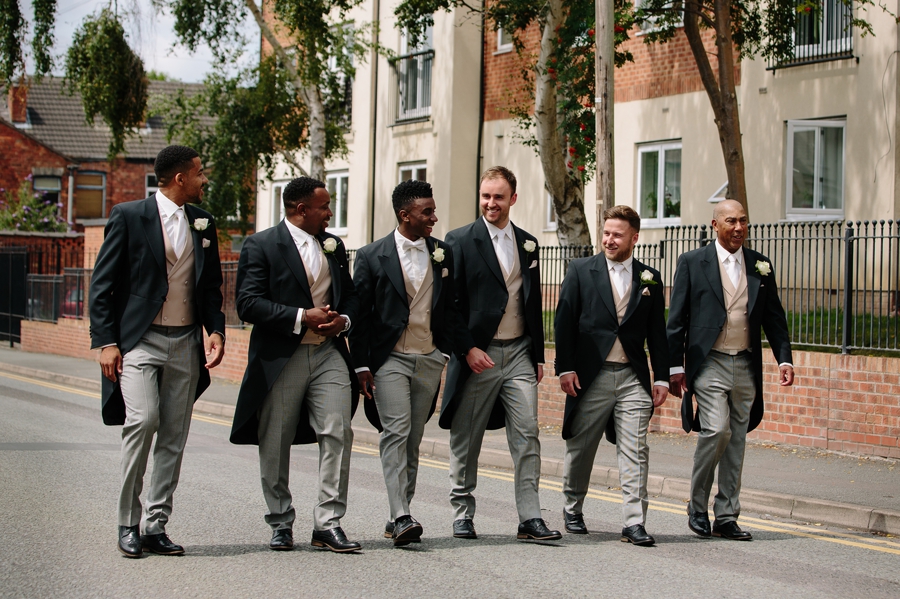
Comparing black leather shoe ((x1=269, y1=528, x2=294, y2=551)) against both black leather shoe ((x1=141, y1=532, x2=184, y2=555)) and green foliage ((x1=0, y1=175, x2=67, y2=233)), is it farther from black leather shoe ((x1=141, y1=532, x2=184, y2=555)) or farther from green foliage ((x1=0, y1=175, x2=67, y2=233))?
green foliage ((x1=0, y1=175, x2=67, y2=233))

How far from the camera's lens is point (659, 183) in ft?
67.3

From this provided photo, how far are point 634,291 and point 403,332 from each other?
4.80 ft

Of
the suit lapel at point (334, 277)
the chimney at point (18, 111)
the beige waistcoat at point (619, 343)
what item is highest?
the chimney at point (18, 111)

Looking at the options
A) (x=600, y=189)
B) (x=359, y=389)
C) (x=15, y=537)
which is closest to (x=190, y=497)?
(x=15, y=537)

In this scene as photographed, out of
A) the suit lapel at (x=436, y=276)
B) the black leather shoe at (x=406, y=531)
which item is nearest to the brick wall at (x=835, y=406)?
the suit lapel at (x=436, y=276)

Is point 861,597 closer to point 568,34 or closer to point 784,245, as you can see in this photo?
point 784,245

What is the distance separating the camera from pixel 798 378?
11.4m

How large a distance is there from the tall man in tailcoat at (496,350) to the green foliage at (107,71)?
16663 mm

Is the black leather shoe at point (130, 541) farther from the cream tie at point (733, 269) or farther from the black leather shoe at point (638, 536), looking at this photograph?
the cream tie at point (733, 269)

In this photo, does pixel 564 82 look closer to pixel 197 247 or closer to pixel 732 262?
pixel 732 262

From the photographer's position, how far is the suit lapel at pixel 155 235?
609 centimetres

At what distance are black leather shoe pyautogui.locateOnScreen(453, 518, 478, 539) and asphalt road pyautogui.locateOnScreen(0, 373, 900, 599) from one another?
0.22ft

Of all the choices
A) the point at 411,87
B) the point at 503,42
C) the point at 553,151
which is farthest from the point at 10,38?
the point at 553,151

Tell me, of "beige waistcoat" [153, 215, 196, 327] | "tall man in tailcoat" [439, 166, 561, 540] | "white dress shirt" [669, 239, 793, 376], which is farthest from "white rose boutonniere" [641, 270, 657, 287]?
"beige waistcoat" [153, 215, 196, 327]
